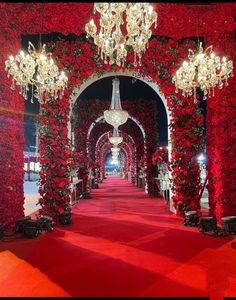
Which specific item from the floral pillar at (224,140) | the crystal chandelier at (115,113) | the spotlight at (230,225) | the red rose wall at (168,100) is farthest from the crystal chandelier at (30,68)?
the crystal chandelier at (115,113)

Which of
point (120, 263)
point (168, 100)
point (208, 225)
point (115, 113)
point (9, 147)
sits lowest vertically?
point (120, 263)

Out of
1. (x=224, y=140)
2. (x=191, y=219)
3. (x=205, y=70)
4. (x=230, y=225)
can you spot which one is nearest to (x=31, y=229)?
(x=191, y=219)

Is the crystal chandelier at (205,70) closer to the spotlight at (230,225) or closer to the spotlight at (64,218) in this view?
the spotlight at (230,225)

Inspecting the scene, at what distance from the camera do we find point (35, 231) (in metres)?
5.88

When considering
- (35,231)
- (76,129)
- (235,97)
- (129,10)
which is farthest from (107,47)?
(76,129)

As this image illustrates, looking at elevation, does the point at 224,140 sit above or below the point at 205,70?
below

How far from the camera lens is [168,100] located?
8.45 m

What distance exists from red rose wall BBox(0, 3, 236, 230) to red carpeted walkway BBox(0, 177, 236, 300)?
4.14 feet

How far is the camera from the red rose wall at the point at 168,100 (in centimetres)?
645

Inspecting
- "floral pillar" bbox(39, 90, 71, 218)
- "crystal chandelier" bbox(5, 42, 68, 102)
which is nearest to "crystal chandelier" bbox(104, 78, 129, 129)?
"floral pillar" bbox(39, 90, 71, 218)

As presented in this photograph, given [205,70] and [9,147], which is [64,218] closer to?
[9,147]

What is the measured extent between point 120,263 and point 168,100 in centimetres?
520

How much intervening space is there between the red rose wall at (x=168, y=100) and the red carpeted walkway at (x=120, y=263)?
4.14ft

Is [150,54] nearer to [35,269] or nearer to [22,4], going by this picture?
[22,4]
